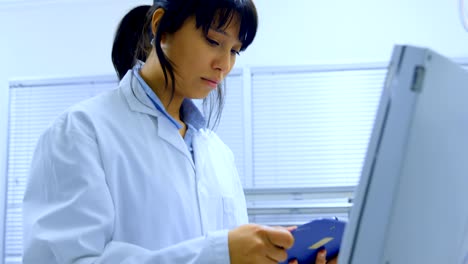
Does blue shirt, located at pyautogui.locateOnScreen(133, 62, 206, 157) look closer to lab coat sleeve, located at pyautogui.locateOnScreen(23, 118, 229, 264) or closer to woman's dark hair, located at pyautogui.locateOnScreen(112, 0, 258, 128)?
woman's dark hair, located at pyautogui.locateOnScreen(112, 0, 258, 128)

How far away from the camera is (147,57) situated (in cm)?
115

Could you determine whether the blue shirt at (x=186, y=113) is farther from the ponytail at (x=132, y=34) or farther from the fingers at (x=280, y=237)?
the fingers at (x=280, y=237)

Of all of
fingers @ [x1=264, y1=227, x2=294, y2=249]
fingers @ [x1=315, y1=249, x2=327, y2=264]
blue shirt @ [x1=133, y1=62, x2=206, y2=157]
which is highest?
blue shirt @ [x1=133, y1=62, x2=206, y2=157]

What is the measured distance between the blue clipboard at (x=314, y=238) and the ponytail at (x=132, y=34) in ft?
2.00

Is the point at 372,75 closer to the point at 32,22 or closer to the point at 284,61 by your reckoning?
the point at 284,61

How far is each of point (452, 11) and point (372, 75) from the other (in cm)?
59

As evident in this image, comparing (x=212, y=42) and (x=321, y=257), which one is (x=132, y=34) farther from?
(x=321, y=257)

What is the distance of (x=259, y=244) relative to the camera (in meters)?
0.71

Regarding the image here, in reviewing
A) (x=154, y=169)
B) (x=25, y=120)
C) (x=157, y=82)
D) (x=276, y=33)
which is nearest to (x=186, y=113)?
(x=157, y=82)

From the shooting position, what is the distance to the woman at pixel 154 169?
2.67ft

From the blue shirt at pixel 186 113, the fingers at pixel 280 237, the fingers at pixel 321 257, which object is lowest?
the fingers at pixel 321 257

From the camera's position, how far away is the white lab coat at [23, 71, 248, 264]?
2.68 feet

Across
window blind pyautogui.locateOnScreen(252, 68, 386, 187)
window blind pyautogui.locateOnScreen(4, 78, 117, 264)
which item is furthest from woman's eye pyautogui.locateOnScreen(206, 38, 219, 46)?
window blind pyautogui.locateOnScreen(4, 78, 117, 264)

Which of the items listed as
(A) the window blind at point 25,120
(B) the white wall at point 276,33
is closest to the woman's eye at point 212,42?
(B) the white wall at point 276,33
